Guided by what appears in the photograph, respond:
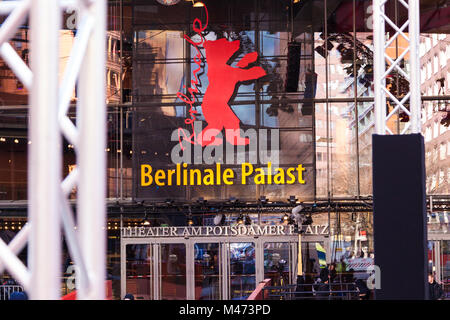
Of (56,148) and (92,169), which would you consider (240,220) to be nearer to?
(92,169)

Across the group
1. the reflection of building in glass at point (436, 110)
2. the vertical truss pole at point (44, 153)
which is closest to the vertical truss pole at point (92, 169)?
the vertical truss pole at point (44, 153)

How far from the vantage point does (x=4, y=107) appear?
67.9 feet

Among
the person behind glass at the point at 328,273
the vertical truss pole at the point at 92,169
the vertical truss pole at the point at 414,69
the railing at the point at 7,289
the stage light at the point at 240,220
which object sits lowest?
the railing at the point at 7,289

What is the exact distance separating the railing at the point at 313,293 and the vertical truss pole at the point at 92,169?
32.1 ft

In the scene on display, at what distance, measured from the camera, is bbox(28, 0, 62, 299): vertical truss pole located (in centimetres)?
289

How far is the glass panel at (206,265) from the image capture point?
1938 centimetres

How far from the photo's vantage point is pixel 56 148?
2.93m

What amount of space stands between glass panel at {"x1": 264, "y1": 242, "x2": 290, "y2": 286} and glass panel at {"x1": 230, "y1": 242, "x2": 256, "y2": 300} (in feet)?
1.17

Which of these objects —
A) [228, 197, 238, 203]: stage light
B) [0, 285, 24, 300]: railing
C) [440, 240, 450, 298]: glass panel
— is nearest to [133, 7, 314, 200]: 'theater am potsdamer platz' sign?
[228, 197, 238, 203]: stage light

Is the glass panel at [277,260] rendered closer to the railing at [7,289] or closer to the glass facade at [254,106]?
the glass facade at [254,106]

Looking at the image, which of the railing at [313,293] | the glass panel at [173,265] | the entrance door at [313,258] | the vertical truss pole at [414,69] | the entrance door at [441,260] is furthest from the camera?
the glass panel at [173,265]
